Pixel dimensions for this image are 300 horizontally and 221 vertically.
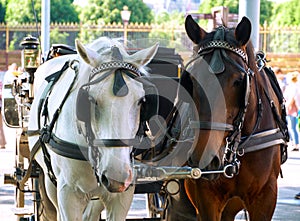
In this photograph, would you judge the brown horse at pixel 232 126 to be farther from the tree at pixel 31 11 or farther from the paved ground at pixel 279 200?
the tree at pixel 31 11

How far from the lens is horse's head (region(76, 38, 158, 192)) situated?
425 centimetres

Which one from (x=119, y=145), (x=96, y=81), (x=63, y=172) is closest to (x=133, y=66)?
(x=96, y=81)

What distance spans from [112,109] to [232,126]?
0.84m

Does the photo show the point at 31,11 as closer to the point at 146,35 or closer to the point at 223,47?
the point at 146,35

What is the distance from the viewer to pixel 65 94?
5008 millimetres

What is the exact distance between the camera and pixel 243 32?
16.1ft

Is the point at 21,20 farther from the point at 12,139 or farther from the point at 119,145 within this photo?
the point at 119,145

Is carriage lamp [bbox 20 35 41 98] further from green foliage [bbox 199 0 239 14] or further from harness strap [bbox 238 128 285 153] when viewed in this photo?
green foliage [bbox 199 0 239 14]

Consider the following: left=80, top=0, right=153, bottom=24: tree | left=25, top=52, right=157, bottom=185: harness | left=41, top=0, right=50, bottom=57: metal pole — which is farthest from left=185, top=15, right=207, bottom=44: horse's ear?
left=80, top=0, right=153, bottom=24: tree

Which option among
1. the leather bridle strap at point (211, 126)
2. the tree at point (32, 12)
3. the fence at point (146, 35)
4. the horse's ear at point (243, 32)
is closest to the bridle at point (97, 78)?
the leather bridle strap at point (211, 126)

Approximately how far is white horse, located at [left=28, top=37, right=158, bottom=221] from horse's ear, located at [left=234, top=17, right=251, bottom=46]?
0.65 meters

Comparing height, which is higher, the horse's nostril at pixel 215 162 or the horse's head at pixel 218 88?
the horse's head at pixel 218 88

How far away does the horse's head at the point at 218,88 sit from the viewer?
4.60 meters

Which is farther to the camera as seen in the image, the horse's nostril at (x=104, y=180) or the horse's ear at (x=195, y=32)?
the horse's ear at (x=195, y=32)
